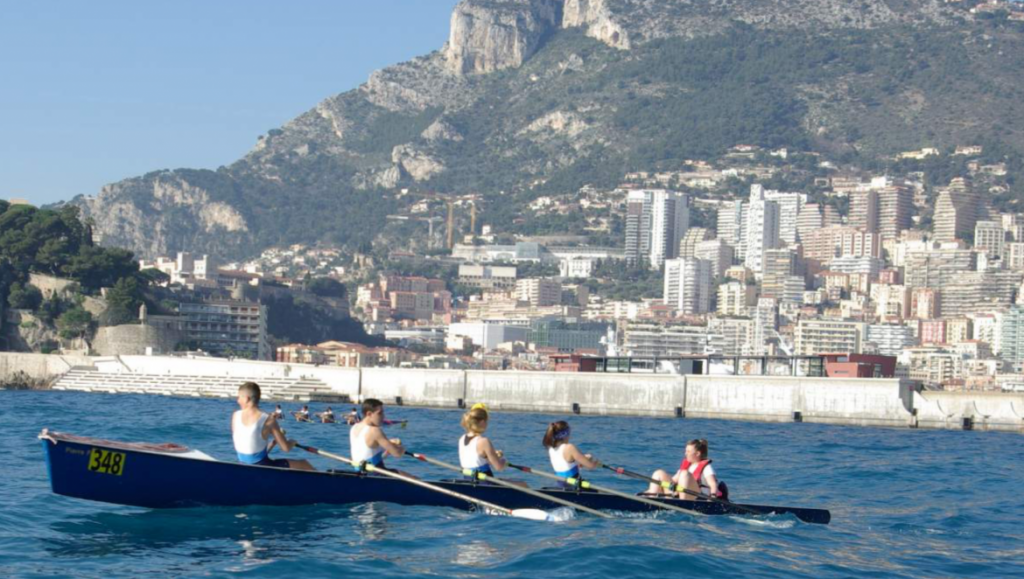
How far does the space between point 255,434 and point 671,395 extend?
169 ft

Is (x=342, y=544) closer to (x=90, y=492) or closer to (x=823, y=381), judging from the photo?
(x=90, y=492)

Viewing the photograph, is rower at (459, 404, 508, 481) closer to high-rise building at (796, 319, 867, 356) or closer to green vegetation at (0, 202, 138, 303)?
→ green vegetation at (0, 202, 138, 303)

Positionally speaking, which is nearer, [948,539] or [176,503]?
[176,503]

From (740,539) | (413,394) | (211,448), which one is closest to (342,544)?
(740,539)

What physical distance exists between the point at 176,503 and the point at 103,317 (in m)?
84.6

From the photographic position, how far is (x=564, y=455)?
2083cm

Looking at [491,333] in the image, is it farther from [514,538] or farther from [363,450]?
[514,538]

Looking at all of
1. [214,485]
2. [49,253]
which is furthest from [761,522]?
[49,253]

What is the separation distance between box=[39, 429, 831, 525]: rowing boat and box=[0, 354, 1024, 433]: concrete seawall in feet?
151

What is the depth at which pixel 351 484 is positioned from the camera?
20484 millimetres

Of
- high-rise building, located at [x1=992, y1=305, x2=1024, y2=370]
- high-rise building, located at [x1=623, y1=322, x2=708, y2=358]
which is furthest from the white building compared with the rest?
high-rise building, located at [x1=992, y1=305, x2=1024, y2=370]

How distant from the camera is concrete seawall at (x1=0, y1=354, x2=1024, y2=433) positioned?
65.0 metres

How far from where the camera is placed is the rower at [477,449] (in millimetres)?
20281

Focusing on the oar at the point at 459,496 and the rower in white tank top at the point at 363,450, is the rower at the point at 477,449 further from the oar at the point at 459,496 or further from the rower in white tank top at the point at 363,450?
the rower in white tank top at the point at 363,450
